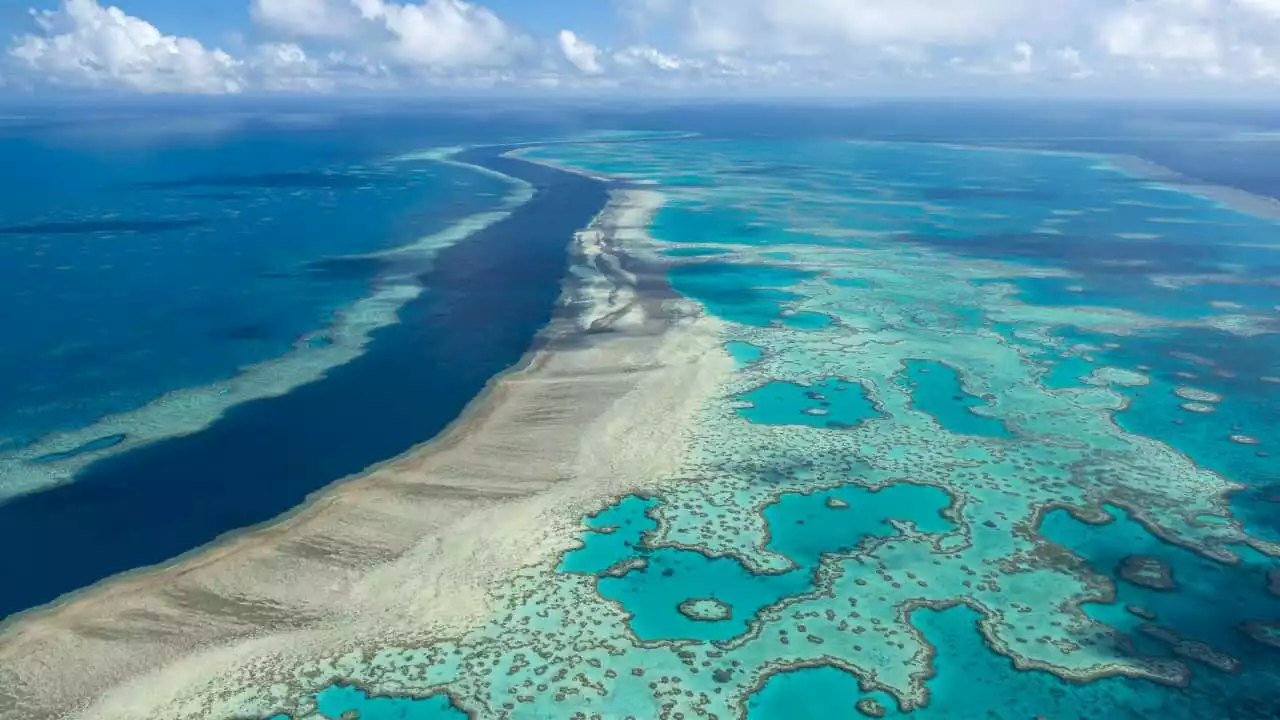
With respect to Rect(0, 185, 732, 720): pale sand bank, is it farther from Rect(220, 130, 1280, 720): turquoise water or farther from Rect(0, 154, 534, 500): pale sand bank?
Rect(0, 154, 534, 500): pale sand bank

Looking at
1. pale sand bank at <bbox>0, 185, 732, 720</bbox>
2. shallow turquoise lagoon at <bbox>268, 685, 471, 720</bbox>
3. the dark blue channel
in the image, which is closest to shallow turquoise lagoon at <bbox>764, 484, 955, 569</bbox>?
pale sand bank at <bbox>0, 185, 732, 720</bbox>

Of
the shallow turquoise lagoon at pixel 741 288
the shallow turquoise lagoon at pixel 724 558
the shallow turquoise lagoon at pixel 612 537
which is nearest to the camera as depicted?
the shallow turquoise lagoon at pixel 724 558

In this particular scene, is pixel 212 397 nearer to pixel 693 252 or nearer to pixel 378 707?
pixel 378 707

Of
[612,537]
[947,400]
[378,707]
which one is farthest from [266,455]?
[947,400]

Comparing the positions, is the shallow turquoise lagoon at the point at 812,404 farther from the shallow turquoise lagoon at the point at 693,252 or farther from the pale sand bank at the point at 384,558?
the shallow turquoise lagoon at the point at 693,252

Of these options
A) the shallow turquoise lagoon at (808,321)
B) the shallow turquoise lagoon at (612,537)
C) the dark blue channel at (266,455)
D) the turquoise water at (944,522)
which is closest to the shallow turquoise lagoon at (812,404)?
the turquoise water at (944,522)

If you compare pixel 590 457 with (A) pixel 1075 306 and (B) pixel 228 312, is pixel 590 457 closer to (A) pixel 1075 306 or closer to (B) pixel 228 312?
(B) pixel 228 312

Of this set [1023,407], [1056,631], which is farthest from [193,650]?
[1023,407]
